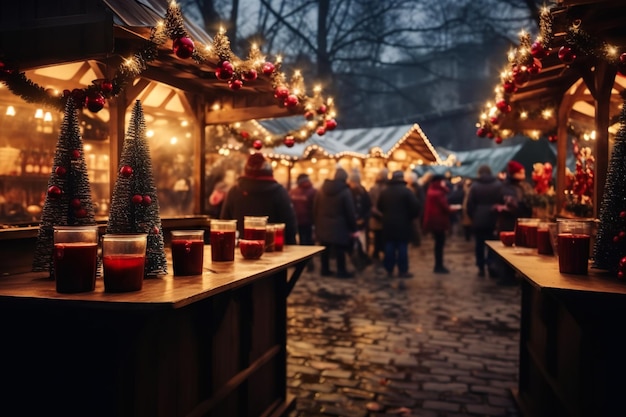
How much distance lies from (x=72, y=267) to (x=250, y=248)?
4.99ft

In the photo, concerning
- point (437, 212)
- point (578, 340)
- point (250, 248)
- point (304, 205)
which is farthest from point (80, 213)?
point (437, 212)

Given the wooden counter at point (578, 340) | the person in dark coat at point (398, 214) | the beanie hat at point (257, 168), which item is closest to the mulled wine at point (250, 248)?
the wooden counter at point (578, 340)

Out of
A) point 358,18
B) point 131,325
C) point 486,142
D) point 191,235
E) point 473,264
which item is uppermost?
point 358,18

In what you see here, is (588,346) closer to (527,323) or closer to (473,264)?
(527,323)

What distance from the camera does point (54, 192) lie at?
2941 mm

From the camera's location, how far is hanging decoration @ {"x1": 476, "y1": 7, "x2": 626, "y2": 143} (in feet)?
11.5

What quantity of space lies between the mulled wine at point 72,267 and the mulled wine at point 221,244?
4.01ft

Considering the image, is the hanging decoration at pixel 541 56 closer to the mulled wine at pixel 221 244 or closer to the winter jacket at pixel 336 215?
the mulled wine at pixel 221 244

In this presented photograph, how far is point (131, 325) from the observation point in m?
2.39

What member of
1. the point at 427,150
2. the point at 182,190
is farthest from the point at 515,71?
the point at 427,150

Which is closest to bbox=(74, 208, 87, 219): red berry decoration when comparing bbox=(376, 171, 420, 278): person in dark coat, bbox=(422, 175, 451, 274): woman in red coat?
bbox=(376, 171, 420, 278): person in dark coat

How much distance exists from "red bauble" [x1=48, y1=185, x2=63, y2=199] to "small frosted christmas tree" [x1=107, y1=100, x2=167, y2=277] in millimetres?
289

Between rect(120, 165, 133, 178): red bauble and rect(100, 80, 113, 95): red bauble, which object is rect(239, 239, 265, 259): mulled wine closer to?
rect(120, 165, 133, 178): red bauble

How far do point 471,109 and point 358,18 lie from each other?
9.62 metres
